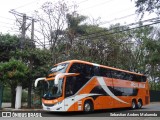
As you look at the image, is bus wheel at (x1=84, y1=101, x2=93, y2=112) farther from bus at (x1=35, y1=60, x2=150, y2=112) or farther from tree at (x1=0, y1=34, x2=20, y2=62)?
tree at (x1=0, y1=34, x2=20, y2=62)

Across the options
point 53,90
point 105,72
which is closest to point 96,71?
point 105,72

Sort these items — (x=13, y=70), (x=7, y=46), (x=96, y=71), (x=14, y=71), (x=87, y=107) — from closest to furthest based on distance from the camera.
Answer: (x=87, y=107) < (x=96, y=71) < (x=14, y=71) < (x=13, y=70) < (x=7, y=46)

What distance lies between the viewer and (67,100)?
17453 mm

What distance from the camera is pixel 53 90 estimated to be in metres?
18.0

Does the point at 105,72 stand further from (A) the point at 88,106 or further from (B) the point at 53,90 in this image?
(B) the point at 53,90

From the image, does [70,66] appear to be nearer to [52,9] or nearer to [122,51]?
[52,9]

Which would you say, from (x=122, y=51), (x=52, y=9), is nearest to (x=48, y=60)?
(x=52, y=9)

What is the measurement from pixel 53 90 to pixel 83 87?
204 cm

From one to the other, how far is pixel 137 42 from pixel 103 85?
22.8 meters

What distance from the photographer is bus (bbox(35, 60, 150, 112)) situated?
1750 centimetres

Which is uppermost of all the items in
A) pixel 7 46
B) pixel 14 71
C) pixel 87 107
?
pixel 7 46

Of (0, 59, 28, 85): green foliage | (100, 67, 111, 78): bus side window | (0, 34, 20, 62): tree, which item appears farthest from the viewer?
(0, 34, 20, 62): tree

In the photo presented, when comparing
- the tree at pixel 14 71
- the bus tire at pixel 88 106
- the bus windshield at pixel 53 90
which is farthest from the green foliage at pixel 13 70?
the bus tire at pixel 88 106

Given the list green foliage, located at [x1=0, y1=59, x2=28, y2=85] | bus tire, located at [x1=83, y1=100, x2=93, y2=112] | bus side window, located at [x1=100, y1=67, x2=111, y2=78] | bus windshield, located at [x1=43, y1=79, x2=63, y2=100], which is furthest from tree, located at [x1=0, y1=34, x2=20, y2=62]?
bus tire, located at [x1=83, y1=100, x2=93, y2=112]
